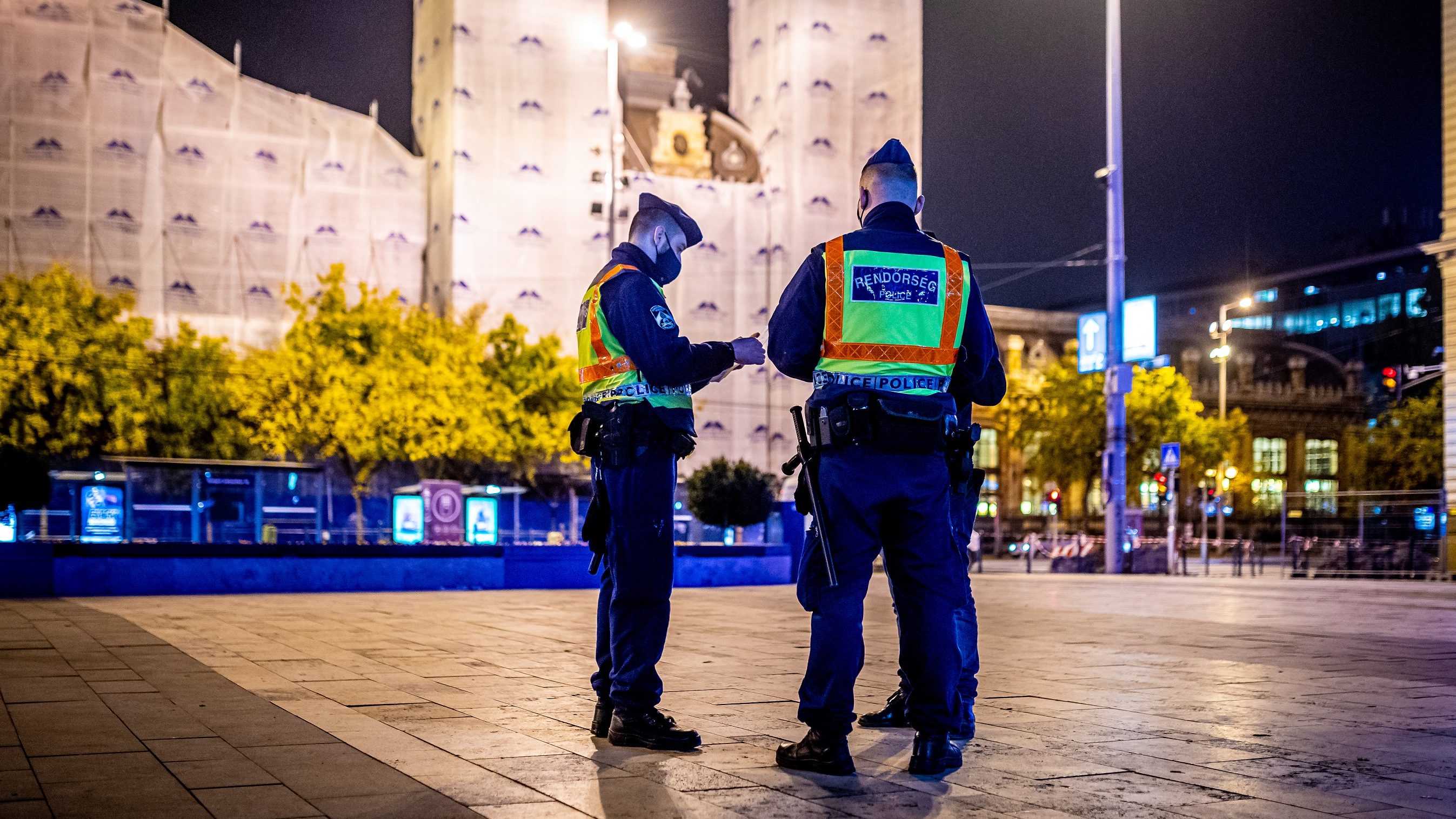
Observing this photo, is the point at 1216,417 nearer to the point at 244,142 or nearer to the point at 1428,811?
the point at 244,142

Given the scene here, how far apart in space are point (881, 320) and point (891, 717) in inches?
77.4

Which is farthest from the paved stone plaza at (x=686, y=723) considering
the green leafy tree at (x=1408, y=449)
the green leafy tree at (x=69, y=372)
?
the green leafy tree at (x=1408, y=449)

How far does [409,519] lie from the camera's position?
76.7 ft

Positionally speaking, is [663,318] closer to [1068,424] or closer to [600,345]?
[600,345]

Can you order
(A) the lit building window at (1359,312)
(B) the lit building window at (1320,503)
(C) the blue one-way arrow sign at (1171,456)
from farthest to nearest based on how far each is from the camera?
(A) the lit building window at (1359,312), (C) the blue one-way arrow sign at (1171,456), (B) the lit building window at (1320,503)

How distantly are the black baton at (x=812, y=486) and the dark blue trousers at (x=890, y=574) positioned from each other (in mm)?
20

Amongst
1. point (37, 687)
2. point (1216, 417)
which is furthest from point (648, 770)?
point (1216, 417)

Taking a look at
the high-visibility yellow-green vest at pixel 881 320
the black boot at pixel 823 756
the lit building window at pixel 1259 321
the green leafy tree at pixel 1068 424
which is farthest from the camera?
the lit building window at pixel 1259 321

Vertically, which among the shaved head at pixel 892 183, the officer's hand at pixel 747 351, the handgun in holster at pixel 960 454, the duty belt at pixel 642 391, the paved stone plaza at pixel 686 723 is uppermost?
the shaved head at pixel 892 183

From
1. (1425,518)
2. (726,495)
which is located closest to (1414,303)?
(1425,518)

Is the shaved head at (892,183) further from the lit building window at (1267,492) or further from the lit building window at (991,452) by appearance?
the lit building window at (991,452)

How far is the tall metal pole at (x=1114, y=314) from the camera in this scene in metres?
26.4

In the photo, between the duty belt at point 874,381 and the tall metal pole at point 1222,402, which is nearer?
the duty belt at point 874,381

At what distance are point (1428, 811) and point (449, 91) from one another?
41753 millimetres
